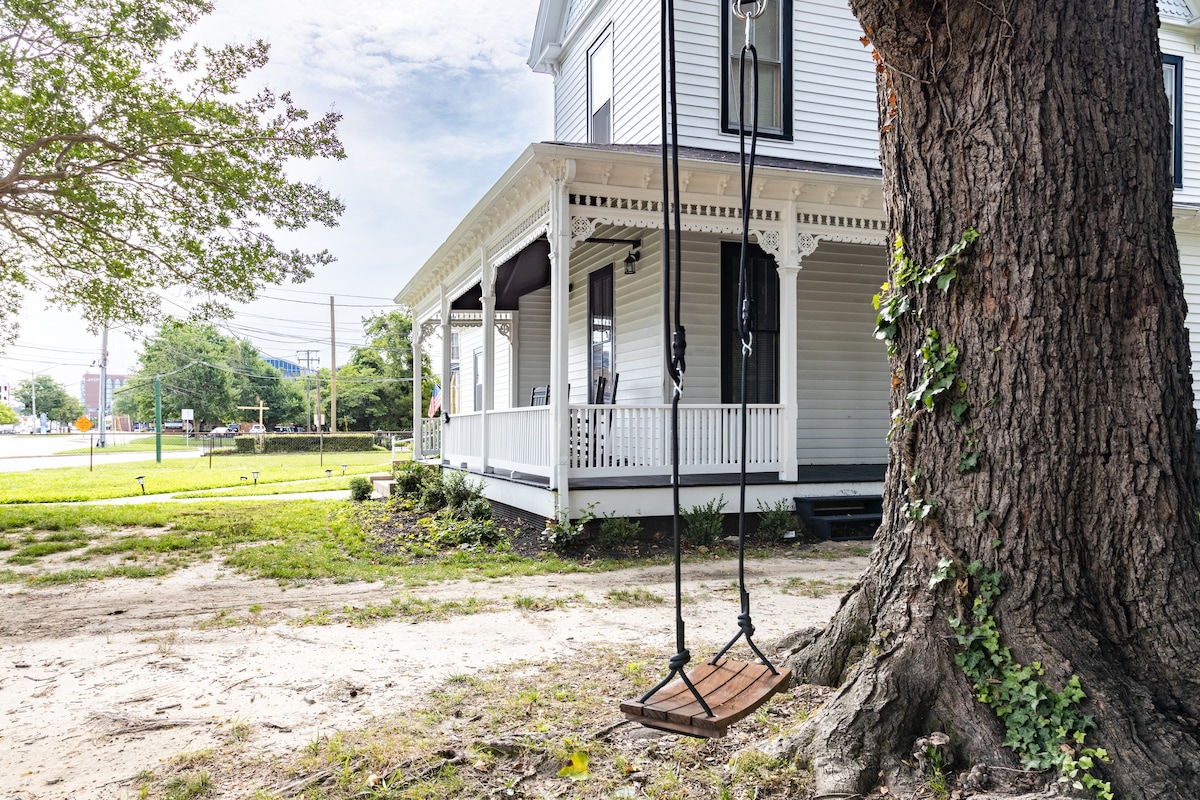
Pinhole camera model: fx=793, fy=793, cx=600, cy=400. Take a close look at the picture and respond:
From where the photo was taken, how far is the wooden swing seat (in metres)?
2.30

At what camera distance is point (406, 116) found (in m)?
23.6

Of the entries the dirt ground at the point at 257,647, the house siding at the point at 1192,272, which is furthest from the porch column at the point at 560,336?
the house siding at the point at 1192,272

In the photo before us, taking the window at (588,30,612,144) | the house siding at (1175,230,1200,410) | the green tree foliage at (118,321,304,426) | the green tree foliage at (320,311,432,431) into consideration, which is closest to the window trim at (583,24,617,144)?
the window at (588,30,612,144)

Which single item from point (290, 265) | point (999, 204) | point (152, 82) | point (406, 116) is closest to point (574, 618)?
point (999, 204)

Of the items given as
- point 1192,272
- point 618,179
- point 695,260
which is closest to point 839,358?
point 695,260

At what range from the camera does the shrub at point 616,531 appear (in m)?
7.94

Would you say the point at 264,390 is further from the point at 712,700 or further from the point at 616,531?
the point at 712,700

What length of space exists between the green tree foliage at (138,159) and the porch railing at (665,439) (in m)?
6.93

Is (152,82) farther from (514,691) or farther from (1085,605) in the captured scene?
(1085,605)

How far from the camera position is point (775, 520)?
8.56 metres

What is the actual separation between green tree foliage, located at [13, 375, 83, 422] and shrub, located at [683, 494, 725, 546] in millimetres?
131427

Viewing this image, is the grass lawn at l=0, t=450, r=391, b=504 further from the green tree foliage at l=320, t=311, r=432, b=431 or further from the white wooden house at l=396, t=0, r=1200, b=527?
the green tree foliage at l=320, t=311, r=432, b=431

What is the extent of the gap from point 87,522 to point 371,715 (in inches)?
375

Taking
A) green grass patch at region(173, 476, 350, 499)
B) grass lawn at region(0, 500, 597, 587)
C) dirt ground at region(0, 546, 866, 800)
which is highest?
dirt ground at region(0, 546, 866, 800)
